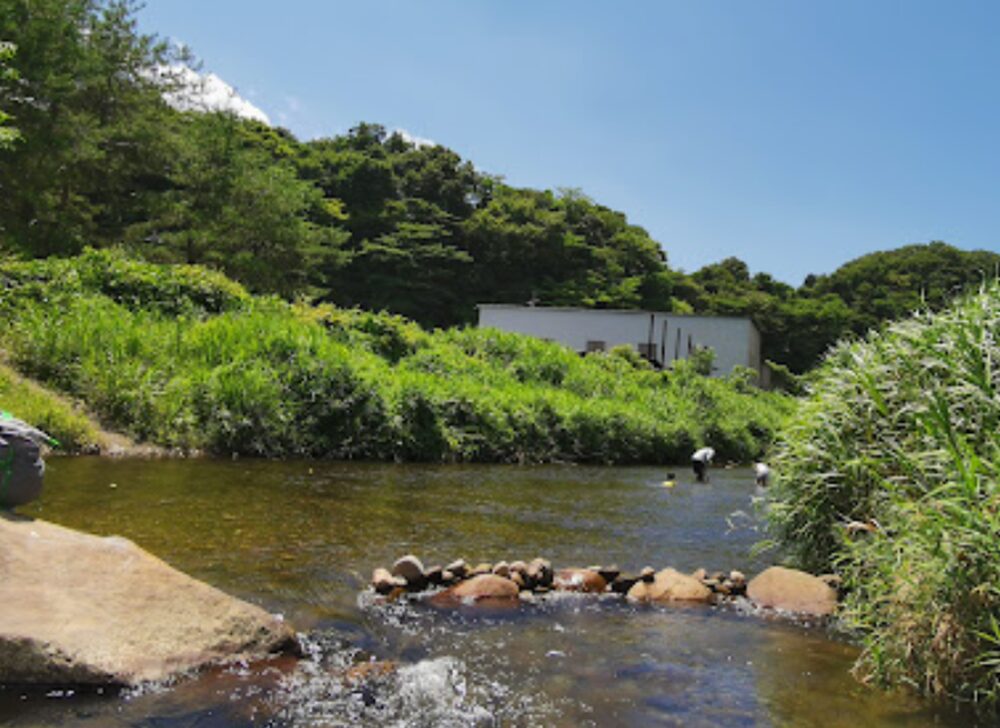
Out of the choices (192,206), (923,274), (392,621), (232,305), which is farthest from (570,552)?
(923,274)

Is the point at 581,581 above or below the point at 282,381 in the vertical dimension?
below

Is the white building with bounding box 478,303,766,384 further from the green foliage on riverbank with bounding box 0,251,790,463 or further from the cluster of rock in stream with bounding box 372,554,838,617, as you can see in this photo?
the cluster of rock in stream with bounding box 372,554,838,617

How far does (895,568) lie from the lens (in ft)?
13.2

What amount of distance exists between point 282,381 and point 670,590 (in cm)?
865

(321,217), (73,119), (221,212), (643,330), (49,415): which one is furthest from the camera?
(321,217)

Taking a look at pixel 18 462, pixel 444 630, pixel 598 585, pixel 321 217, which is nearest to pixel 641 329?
pixel 321 217

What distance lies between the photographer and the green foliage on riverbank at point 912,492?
3.68 meters

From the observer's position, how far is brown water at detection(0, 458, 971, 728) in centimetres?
341

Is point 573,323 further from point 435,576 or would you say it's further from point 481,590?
point 481,590

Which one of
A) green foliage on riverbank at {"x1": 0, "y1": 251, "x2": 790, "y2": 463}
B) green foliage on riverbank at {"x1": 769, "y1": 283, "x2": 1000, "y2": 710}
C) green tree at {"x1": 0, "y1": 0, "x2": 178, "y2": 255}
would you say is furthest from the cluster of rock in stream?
green tree at {"x1": 0, "y1": 0, "x2": 178, "y2": 255}

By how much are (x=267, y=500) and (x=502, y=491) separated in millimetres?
3544

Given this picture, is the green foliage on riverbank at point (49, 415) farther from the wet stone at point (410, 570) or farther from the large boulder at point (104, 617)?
the large boulder at point (104, 617)

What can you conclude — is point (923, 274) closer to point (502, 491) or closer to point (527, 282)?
point (527, 282)

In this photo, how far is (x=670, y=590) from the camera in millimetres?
5715
